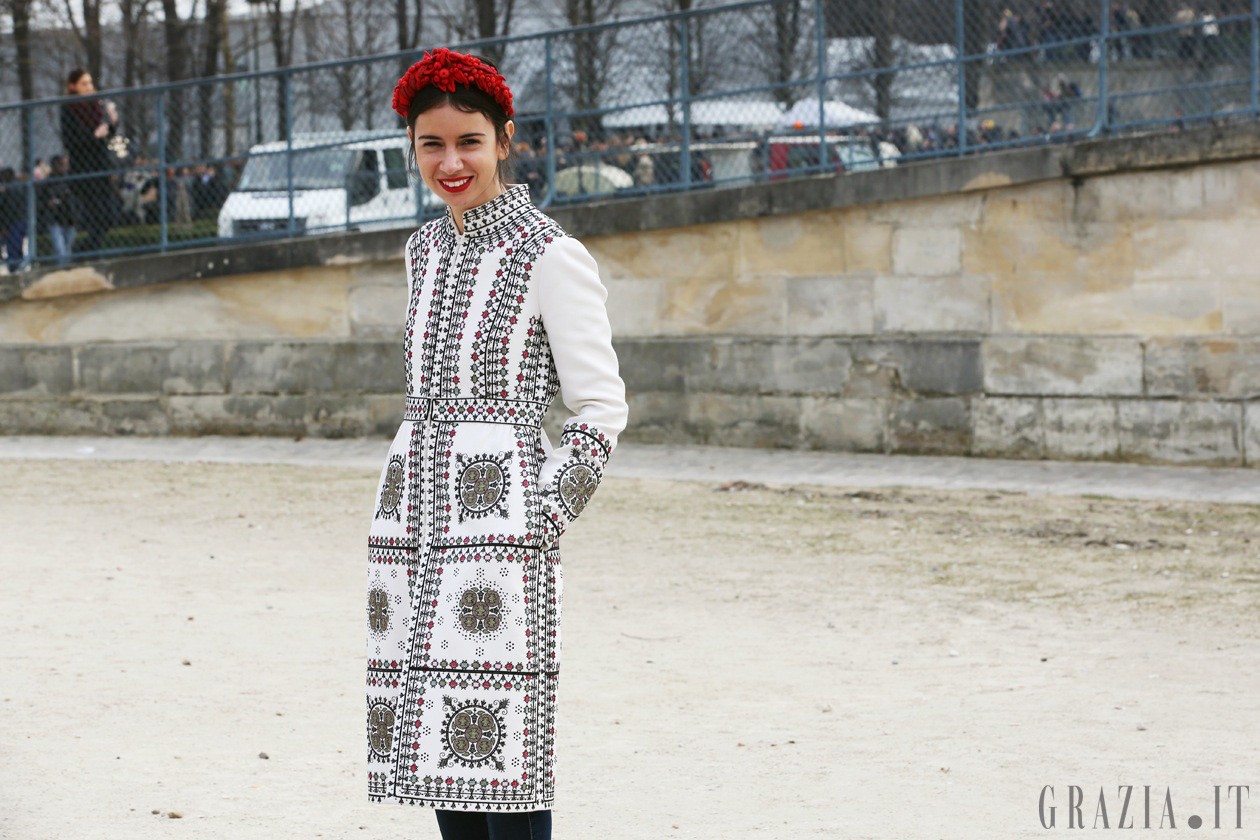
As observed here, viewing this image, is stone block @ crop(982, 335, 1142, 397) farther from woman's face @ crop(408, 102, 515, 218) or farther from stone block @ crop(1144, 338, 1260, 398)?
woman's face @ crop(408, 102, 515, 218)

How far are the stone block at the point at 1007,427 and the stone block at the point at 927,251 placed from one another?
2.89ft

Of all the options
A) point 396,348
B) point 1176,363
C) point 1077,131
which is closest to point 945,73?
point 1077,131

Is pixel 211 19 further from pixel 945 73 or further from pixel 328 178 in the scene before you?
pixel 945 73

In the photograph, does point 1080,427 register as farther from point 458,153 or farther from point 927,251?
point 458,153

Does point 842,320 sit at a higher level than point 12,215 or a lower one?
lower

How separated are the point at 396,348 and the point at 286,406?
949 mm

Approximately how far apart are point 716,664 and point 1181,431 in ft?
18.2

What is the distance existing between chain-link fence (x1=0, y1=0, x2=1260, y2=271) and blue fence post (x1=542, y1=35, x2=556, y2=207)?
0.05 ft

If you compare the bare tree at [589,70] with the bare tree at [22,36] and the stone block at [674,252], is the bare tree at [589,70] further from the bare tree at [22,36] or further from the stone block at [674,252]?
the bare tree at [22,36]

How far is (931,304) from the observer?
1171 cm

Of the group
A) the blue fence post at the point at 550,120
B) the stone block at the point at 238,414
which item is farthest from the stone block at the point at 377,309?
the blue fence post at the point at 550,120

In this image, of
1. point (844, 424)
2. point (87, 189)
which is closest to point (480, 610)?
point (844, 424)

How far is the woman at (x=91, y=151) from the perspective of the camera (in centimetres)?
1358

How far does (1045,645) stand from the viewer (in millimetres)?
6727
